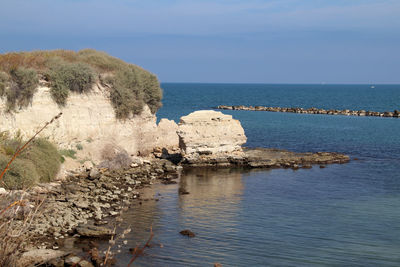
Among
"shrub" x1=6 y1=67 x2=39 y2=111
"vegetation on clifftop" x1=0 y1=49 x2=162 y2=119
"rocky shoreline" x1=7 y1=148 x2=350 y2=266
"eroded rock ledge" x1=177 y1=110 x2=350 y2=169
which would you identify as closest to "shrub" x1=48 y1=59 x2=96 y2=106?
"vegetation on clifftop" x1=0 y1=49 x2=162 y2=119

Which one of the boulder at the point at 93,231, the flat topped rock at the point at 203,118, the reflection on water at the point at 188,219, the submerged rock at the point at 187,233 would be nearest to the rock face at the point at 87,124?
the flat topped rock at the point at 203,118

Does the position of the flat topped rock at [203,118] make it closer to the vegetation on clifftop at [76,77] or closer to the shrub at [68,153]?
the vegetation on clifftop at [76,77]

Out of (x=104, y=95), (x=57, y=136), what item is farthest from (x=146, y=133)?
(x=57, y=136)

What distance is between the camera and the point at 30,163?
824 inches

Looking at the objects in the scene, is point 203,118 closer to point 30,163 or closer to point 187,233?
A: point 30,163

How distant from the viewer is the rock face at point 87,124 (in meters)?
25.8

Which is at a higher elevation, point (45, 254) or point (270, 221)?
point (45, 254)

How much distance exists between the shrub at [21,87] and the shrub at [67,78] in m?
1.42

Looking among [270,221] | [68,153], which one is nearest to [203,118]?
[68,153]

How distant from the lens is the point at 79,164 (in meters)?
26.0

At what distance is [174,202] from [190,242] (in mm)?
5722

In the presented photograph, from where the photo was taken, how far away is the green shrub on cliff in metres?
19.5

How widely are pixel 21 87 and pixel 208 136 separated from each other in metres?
12.4

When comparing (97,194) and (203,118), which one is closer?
(97,194)
